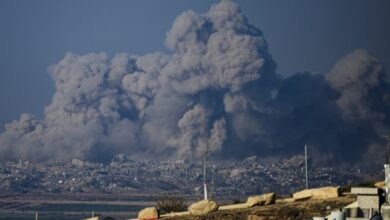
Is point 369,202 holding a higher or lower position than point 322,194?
lower

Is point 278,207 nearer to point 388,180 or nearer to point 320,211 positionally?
point 320,211

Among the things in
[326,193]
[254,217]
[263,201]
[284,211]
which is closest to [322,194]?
[326,193]

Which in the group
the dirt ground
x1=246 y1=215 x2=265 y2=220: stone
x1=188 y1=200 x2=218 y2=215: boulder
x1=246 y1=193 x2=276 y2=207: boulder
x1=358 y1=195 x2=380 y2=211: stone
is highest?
x1=246 y1=193 x2=276 y2=207: boulder

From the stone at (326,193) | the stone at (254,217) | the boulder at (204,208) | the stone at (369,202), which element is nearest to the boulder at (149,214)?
the boulder at (204,208)

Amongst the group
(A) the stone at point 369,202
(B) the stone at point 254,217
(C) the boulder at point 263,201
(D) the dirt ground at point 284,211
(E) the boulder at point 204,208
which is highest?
(C) the boulder at point 263,201

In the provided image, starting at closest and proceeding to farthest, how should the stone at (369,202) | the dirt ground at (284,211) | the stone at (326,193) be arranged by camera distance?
the stone at (369,202) → the dirt ground at (284,211) → the stone at (326,193)

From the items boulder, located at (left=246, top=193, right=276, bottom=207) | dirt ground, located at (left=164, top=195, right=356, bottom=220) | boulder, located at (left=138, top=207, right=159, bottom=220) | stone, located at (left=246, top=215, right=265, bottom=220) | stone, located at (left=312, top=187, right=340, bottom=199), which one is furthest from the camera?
boulder, located at (left=138, top=207, right=159, bottom=220)

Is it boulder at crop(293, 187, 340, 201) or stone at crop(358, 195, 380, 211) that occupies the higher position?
boulder at crop(293, 187, 340, 201)

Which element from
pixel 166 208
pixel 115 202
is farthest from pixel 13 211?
pixel 166 208

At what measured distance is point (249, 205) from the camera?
4009 cm

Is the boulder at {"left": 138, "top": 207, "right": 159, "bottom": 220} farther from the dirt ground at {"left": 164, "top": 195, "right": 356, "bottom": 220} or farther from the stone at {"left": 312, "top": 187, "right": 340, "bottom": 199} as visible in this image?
the stone at {"left": 312, "top": 187, "right": 340, "bottom": 199}

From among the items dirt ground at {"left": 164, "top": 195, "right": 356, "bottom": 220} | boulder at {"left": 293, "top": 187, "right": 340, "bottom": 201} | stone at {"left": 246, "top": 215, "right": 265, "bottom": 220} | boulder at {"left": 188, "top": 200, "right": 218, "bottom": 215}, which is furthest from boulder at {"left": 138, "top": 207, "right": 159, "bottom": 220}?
boulder at {"left": 293, "top": 187, "right": 340, "bottom": 201}

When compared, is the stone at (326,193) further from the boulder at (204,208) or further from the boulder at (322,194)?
the boulder at (204,208)

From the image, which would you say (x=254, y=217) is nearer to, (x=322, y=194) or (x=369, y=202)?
(x=322, y=194)
